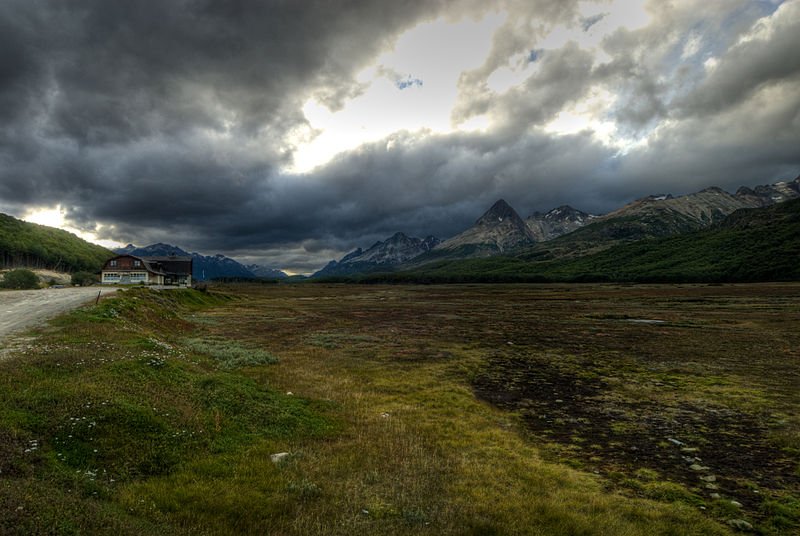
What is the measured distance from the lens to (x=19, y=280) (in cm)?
7219

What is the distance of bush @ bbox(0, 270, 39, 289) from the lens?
234 ft

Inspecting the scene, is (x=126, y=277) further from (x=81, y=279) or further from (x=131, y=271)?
(x=81, y=279)

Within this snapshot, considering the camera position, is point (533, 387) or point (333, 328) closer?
point (533, 387)

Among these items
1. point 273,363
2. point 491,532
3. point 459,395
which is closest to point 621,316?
point 459,395

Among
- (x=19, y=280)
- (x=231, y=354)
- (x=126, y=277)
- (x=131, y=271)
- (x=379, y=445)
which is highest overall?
(x=131, y=271)

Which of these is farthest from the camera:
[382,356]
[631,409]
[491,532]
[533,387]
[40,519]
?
[382,356]

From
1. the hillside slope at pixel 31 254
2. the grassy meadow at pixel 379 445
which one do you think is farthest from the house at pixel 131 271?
the hillside slope at pixel 31 254

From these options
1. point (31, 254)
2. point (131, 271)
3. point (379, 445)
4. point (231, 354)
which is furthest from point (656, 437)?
point (31, 254)

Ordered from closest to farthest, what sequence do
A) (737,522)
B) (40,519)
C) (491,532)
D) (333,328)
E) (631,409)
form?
(40,519) < (491,532) < (737,522) < (631,409) < (333,328)

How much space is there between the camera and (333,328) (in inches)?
1911

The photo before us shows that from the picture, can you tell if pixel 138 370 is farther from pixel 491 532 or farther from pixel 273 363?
pixel 491 532

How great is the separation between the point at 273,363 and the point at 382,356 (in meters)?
9.07

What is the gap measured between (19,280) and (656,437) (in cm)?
10470

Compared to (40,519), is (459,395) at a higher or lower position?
lower
